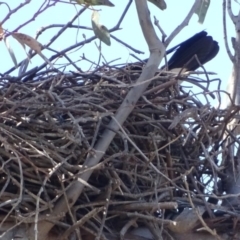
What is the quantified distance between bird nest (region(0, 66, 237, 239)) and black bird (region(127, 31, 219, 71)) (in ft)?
1.71

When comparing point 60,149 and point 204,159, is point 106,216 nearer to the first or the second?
point 60,149

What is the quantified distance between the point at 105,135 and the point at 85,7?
15.1 inches

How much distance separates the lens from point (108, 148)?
236cm

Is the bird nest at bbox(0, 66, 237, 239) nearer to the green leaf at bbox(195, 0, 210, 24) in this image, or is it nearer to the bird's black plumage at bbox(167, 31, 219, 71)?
the green leaf at bbox(195, 0, 210, 24)

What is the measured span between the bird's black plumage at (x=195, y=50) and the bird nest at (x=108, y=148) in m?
0.52

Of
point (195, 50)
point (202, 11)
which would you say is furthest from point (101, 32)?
point (195, 50)

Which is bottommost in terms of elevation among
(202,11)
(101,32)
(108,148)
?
(108,148)

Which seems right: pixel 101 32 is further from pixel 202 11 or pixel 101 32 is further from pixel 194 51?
pixel 194 51

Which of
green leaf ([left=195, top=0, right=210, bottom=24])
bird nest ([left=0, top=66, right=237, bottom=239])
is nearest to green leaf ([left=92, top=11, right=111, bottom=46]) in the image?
bird nest ([left=0, top=66, right=237, bottom=239])

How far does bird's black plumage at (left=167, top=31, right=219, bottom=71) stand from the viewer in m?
3.13

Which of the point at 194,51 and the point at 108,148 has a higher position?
the point at 194,51

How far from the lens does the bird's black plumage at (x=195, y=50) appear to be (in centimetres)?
313

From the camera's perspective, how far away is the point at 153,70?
2.19 m

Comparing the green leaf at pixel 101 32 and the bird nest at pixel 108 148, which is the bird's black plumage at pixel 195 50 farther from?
the green leaf at pixel 101 32
